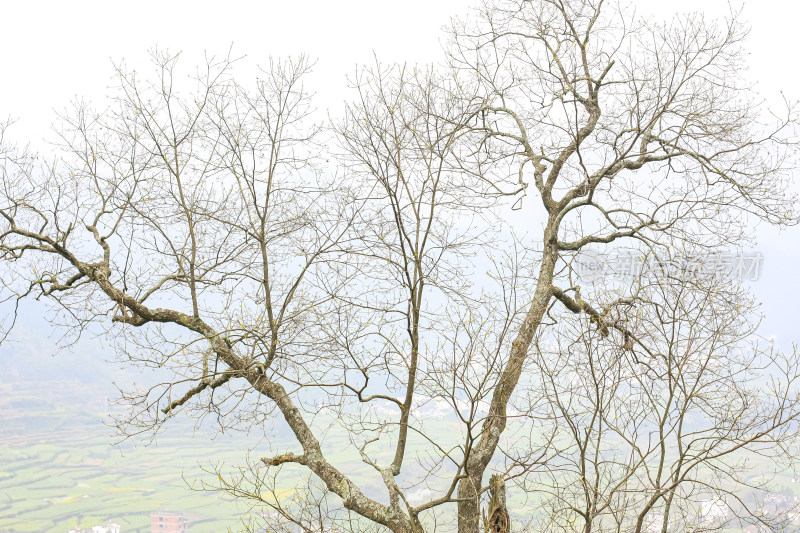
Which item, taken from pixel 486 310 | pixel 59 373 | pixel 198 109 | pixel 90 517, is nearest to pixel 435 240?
pixel 486 310

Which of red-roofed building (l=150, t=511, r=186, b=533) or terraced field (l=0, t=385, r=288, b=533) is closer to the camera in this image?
red-roofed building (l=150, t=511, r=186, b=533)

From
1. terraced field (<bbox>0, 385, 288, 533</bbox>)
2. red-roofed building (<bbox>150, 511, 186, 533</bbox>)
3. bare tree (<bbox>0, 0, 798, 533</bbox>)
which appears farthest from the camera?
terraced field (<bbox>0, 385, 288, 533</bbox>)

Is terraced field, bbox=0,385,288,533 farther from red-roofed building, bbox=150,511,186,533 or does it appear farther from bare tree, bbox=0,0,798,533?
bare tree, bbox=0,0,798,533

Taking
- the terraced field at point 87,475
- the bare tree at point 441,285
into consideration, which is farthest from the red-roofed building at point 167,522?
the bare tree at point 441,285

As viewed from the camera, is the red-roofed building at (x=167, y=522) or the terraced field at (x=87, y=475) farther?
the terraced field at (x=87, y=475)

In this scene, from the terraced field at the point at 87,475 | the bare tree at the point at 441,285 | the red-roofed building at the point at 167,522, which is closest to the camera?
the bare tree at the point at 441,285

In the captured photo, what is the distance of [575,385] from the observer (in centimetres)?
597

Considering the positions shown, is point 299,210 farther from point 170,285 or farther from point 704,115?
point 704,115

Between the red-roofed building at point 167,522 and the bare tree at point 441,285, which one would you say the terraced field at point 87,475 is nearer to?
the red-roofed building at point 167,522

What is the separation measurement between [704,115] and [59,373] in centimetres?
4145

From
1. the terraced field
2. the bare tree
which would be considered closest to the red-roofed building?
the terraced field

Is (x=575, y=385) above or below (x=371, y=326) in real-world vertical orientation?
below

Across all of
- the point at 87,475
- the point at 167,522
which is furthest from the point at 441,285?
the point at 87,475

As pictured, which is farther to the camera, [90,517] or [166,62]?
[90,517]
